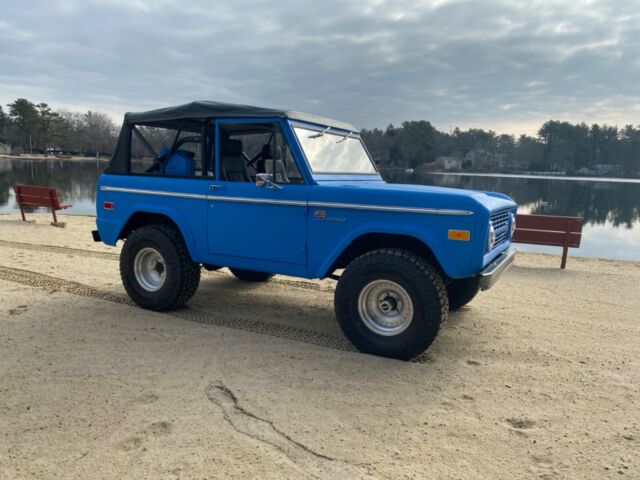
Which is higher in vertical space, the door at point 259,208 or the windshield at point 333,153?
the windshield at point 333,153

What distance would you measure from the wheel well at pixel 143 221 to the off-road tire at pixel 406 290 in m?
2.34

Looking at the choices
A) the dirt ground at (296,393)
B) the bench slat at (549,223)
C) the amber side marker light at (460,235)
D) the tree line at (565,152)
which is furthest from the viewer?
the tree line at (565,152)

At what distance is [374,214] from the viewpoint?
401 centimetres

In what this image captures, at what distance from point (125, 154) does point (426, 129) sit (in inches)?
2560

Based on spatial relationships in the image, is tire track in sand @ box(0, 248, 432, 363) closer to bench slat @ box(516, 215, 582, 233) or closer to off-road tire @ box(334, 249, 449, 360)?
off-road tire @ box(334, 249, 449, 360)

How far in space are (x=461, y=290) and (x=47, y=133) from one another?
100357 millimetres

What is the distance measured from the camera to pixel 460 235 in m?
3.70

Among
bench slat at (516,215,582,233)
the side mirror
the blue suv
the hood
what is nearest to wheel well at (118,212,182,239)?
the blue suv

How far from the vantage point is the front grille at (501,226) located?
4316mm

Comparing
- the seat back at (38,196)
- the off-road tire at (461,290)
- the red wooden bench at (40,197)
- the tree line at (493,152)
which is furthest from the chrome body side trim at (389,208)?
the tree line at (493,152)

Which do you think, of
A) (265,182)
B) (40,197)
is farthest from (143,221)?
(40,197)

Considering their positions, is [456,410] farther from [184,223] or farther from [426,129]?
[426,129]

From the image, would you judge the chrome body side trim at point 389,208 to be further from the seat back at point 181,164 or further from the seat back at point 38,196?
the seat back at point 38,196

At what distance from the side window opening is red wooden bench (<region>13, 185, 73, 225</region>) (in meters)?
9.31
